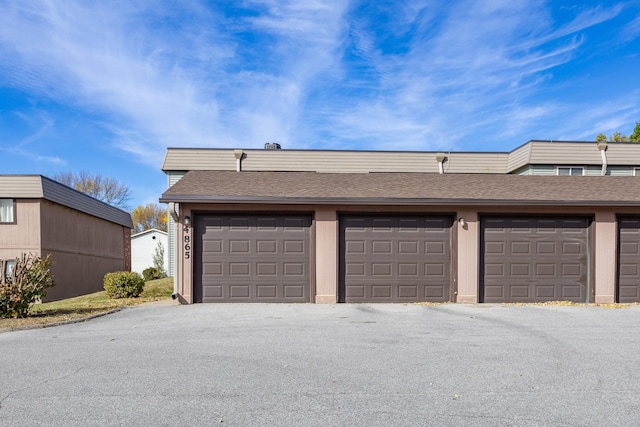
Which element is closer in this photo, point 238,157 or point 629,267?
point 629,267

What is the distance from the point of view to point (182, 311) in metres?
9.85

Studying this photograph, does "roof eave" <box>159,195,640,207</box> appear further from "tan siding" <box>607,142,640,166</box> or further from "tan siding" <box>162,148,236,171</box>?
"tan siding" <box>607,142,640,166</box>

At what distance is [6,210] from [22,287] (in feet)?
34.0

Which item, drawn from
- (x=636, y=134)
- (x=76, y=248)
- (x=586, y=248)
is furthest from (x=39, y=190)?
(x=636, y=134)

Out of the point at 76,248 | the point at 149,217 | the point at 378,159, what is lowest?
the point at 76,248

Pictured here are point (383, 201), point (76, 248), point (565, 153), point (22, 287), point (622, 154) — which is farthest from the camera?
point (76, 248)

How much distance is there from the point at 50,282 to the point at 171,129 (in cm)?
1520

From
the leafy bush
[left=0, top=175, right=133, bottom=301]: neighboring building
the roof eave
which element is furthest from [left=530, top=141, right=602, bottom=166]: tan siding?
[left=0, top=175, right=133, bottom=301]: neighboring building

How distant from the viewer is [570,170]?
18656 mm

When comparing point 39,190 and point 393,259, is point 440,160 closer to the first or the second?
point 393,259

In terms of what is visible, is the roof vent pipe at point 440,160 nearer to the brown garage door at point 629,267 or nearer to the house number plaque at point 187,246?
the brown garage door at point 629,267

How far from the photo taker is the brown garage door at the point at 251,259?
1136 centimetres

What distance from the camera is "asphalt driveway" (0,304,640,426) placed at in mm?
3746

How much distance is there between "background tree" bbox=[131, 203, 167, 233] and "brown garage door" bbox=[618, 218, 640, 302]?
49.1 metres
